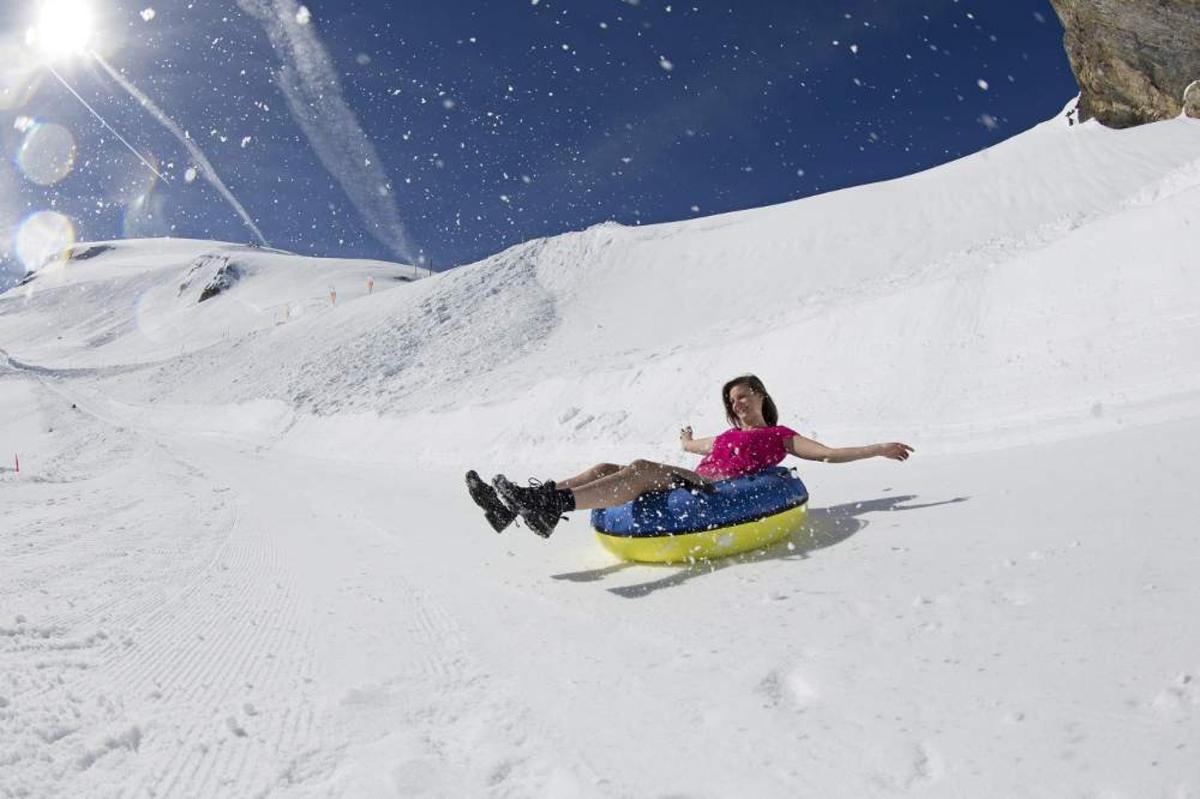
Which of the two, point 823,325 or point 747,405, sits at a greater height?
point 823,325

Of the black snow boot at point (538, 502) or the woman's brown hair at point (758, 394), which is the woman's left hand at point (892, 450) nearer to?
the woman's brown hair at point (758, 394)

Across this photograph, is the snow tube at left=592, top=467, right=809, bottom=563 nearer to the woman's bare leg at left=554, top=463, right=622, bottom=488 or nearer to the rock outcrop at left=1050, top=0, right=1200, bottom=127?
the woman's bare leg at left=554, top=463, right=622, bottom=488

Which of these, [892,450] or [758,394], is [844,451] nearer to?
[892,450]

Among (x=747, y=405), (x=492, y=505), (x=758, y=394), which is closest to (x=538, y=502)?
(x=492, y=505)

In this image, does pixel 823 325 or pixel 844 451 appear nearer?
pixel 844 451

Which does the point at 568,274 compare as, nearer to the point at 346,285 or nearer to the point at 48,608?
the point at 48,608

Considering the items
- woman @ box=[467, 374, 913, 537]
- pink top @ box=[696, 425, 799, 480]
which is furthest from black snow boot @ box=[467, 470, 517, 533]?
pink top @ box=[696, 425, 799, 480]

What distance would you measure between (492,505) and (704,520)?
142 centimetres

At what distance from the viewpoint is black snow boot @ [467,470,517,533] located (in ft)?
14.8

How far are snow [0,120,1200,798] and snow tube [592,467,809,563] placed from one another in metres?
0.18

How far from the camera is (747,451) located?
5.34 m

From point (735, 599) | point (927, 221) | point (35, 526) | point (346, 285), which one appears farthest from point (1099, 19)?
point (346, 285)

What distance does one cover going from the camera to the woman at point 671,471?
4445mm

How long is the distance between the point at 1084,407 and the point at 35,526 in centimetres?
1175
